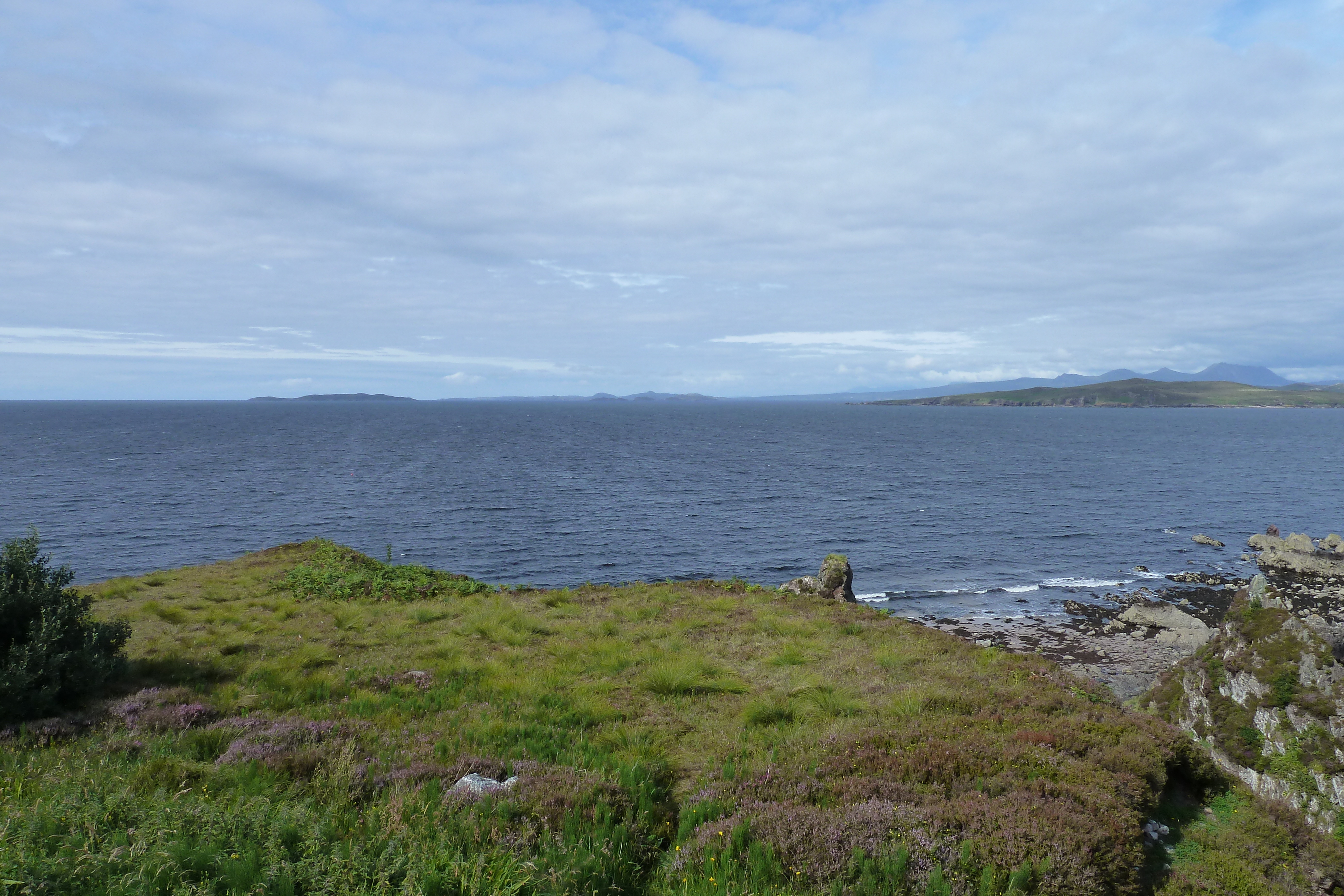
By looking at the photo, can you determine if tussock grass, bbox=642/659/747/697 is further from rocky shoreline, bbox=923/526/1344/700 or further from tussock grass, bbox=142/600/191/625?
rocky shoreline, bbox=923/526/1344/700

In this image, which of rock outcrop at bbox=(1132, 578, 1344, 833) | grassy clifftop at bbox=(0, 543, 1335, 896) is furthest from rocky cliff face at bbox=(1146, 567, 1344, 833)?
grassy clifftop at bbox=(0, 543, 1335, 896)

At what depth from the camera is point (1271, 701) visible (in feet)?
49.7

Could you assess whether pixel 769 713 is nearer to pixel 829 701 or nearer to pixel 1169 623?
pixel 829 701

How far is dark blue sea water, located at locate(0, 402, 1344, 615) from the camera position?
48250 millimetres

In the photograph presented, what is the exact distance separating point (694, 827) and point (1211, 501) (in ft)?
303

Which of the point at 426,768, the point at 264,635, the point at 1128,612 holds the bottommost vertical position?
the point at 1128,612

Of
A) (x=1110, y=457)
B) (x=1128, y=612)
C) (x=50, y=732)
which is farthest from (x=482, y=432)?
(x=50, y=732)

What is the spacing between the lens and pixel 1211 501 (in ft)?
250

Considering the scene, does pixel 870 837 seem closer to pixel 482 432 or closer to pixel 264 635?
pixel 264 635

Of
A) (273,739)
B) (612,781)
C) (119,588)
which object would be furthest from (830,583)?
(119,588)

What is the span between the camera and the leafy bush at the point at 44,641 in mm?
11086

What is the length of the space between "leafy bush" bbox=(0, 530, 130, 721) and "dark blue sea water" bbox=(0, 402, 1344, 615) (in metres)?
30.5

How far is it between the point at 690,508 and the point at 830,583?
39691 millimetres

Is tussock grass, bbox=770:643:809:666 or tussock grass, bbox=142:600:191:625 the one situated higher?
tussock grass, bbox=142:600:191:625
